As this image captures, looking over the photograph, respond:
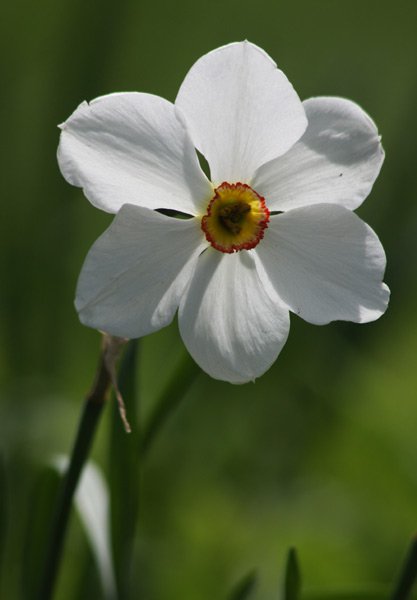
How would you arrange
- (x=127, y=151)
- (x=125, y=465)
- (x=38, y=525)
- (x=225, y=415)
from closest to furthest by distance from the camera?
(x=127, y=151) → (x=125, y=465) → (x=38, y=525) → (x=225, y=415)

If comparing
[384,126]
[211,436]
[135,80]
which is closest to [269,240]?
[211,436]

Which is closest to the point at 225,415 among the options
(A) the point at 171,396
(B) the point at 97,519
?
(B) the point at 97,519

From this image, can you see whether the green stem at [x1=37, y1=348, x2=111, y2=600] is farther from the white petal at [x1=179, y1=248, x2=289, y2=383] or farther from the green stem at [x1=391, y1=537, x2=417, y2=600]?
the green stem at [x1=391, y1=537, x2=417, y2=600]

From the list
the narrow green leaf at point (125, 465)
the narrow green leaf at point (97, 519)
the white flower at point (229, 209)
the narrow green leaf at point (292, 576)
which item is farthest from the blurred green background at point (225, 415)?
the white flower at point (229, 209)

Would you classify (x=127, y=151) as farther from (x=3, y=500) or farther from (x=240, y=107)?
(x=3, y=500)

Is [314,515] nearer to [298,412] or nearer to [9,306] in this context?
[298,412]

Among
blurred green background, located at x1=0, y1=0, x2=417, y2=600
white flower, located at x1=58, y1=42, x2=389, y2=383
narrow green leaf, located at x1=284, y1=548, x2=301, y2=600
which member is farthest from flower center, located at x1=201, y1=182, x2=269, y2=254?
blurred green background, located at x1=0, y1=0, x2=417, y2=600
